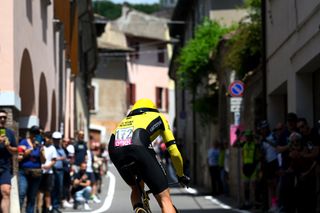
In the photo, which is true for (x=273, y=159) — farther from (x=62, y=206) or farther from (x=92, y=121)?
(x=92, y=121)

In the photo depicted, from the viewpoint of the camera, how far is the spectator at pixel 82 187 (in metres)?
22.0

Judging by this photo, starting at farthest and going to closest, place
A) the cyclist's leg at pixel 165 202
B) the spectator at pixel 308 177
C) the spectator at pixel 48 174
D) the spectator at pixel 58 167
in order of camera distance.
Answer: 1. the spectator at pixel 58 167
2. the spectator at pixel 48 174
3. the spectator at pixel 308 177
4. the cyclist's leg at pixel 165 202

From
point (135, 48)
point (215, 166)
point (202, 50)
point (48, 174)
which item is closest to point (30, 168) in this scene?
point (48, 174)

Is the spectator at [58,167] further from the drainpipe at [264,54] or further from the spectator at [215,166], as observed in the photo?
the spectator at [215,166]

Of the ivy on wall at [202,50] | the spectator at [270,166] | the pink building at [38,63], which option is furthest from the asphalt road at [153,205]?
the ivy on wall at [202,50]

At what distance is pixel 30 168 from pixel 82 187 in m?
6.38

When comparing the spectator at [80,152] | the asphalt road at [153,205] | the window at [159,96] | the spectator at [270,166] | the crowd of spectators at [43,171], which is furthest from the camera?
the window at [159,96]

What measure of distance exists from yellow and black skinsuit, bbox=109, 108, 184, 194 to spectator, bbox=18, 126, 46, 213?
5.28 metres

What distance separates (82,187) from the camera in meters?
22.6

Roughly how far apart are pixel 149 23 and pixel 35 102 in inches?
2213

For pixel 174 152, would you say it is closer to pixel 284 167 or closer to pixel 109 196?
pixel 284 167

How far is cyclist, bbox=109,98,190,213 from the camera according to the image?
35.8 ft

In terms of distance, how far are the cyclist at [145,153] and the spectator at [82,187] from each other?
35.9 ft

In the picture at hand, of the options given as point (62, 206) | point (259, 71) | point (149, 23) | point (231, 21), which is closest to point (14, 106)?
point (62, 206)
